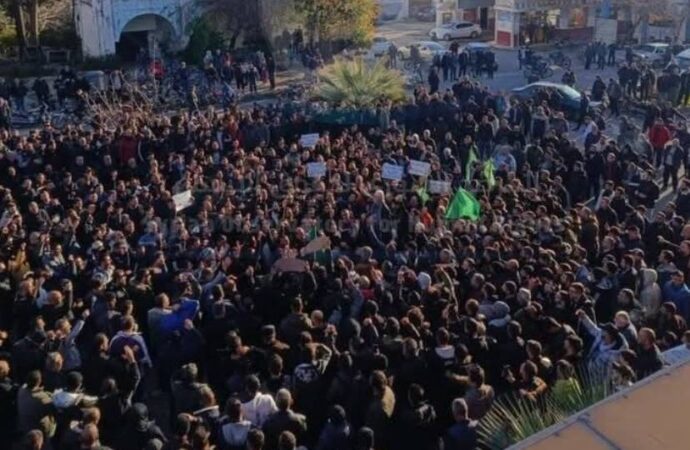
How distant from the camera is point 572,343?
9102mm

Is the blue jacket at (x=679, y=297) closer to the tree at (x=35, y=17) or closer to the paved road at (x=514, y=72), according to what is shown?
the paved road at (x=514, y=72)

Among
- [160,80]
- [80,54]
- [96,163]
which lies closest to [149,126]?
[96,163]

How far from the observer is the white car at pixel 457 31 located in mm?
46325

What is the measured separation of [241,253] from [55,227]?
2908 mm

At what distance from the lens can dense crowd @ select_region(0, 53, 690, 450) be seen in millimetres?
8406

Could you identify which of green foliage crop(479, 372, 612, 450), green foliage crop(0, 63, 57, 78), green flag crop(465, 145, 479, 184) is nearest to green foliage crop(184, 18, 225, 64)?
green foliage crop(0, 63, 57, 78)

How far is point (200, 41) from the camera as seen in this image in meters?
35.7

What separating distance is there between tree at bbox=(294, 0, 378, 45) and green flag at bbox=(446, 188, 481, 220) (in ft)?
77.1

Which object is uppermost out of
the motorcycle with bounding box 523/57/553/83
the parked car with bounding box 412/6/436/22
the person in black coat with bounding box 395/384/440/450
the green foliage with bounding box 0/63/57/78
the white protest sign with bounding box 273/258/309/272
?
the parked car with bounding box 412/6/436/22

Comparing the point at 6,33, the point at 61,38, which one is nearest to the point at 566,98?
the point at 61,38

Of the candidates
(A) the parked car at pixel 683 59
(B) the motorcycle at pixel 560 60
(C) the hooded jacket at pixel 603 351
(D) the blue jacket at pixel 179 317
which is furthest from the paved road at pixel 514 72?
(C) the hooded jacket at pixel 603 351

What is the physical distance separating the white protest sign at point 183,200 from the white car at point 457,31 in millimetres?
33189

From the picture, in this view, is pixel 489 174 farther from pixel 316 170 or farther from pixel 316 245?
pixel 316 245

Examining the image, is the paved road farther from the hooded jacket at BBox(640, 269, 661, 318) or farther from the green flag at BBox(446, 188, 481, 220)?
the hooded jacket at BBox(640, 269, 661, 318)
